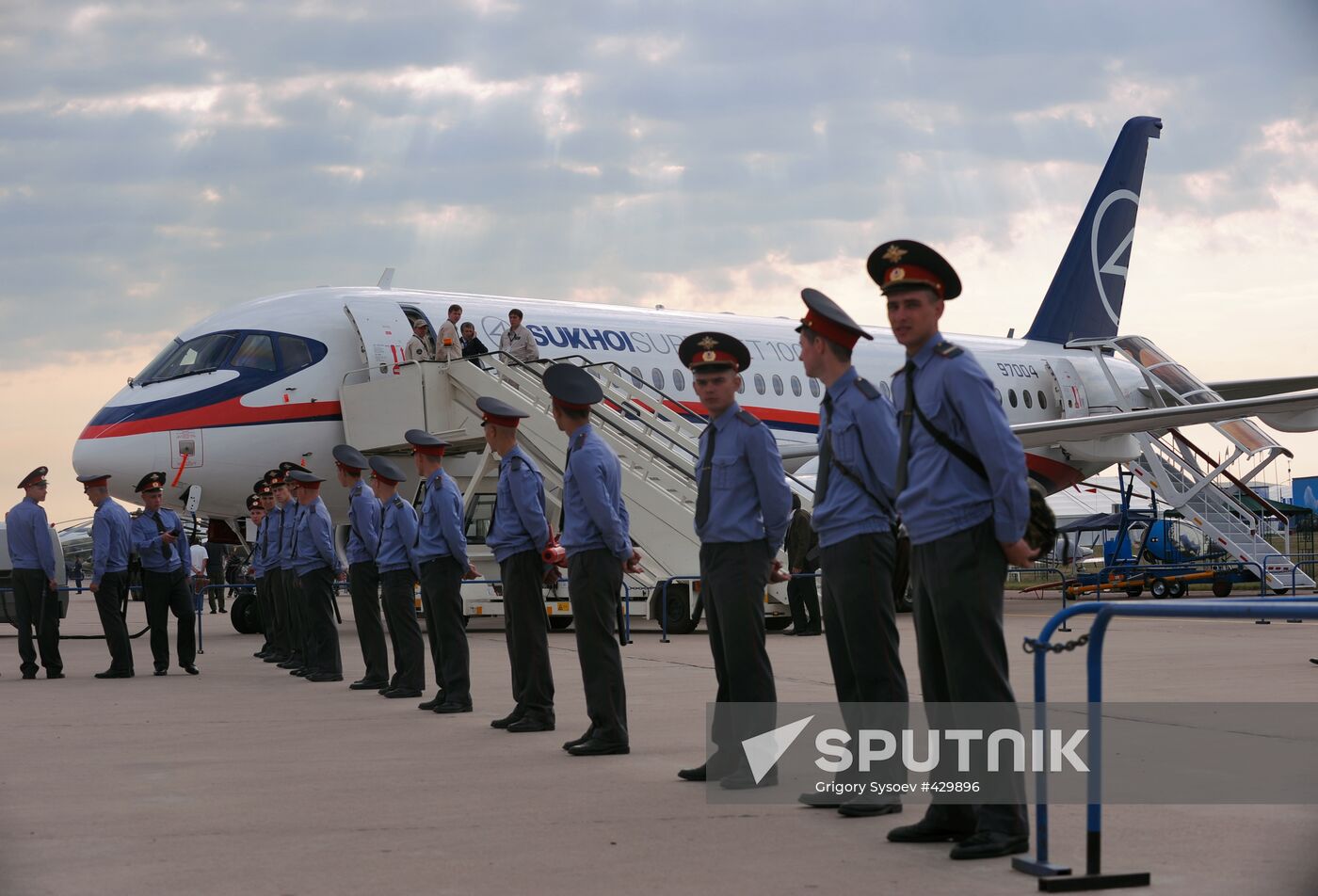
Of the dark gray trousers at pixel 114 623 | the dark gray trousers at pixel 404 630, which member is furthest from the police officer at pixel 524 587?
the dark gray trousers at pixel 114 623

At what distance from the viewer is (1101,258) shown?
2855cm

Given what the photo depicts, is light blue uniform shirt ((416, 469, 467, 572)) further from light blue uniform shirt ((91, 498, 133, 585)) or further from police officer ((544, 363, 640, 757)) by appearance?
light blue uniform shirt ((91, 498, 133, 585))

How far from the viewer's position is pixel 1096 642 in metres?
4.19

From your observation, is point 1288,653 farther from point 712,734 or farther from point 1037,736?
point 1037,736

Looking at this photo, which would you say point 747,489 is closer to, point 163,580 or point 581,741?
point 581,741

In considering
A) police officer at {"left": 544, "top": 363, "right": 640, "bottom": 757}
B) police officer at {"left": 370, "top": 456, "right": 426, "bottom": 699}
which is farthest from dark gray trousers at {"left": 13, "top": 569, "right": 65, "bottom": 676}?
police officer at {"left": 544, "top": 363, "right": 640, "bottom": 757}

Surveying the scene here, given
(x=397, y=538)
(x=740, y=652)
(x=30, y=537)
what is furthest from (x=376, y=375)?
(x=740, y=652)

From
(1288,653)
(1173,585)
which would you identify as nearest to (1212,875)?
(1288,653)

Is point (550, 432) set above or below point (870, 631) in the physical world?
above

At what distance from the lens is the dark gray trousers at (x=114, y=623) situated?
11.9 metres

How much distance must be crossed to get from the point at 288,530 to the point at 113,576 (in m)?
1.44

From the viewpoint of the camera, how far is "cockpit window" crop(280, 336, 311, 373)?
16.9 meters

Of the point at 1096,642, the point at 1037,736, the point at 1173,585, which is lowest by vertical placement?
the point at 1173,585

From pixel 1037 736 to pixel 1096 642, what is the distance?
33 centimetres
